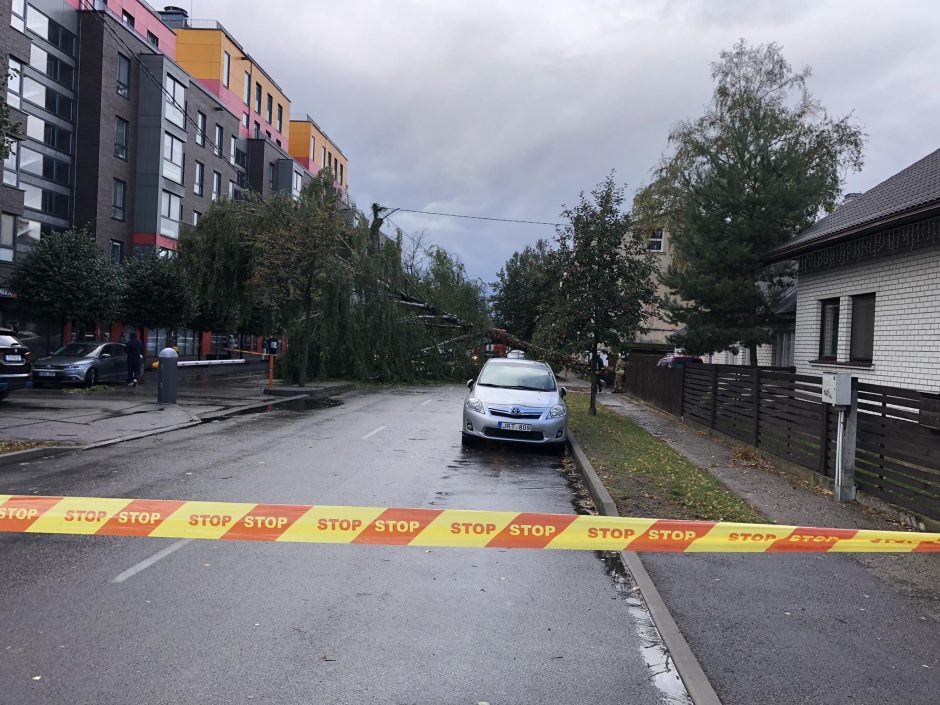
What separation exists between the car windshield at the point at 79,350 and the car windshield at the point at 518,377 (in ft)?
47.2

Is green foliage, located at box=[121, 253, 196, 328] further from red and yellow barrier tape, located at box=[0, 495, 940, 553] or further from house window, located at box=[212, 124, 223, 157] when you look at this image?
red and yellow barrier tape, located at box=[0, 495, 940, 553]

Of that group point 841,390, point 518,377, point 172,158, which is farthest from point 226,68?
point 841,390

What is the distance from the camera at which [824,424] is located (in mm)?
9172

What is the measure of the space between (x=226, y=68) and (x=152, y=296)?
80.1 ft

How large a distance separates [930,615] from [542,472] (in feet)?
20.8

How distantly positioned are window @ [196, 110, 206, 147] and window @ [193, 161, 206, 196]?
1.25 meters

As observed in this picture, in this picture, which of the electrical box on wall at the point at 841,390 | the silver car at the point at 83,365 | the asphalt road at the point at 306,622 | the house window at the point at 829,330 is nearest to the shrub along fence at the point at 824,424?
the electrical box on wall at the point at 841,390

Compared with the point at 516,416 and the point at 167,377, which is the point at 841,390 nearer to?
the point at 516,416

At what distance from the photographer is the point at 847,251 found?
14.0 metres

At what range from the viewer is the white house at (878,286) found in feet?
37.6

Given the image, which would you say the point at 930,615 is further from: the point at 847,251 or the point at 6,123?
the point at 6,123

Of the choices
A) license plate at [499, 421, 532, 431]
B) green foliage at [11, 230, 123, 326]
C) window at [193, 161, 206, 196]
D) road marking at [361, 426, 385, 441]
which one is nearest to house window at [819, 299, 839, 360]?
license plate at [499, 421, 532, 431]

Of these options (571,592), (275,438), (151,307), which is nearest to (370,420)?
(275,438)

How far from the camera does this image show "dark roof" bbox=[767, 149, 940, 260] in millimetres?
11480
